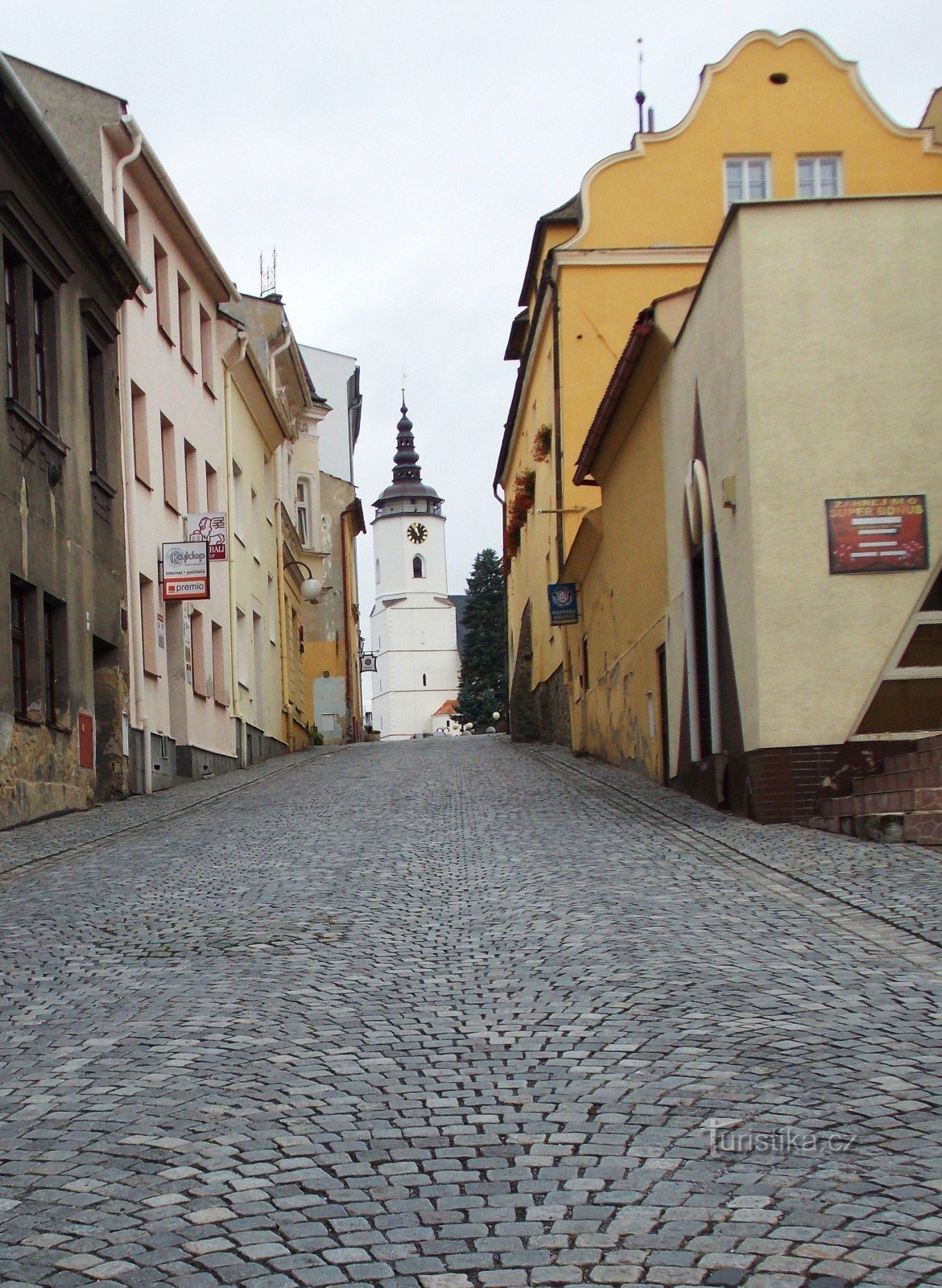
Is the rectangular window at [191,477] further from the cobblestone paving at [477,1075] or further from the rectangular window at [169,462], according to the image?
the cobblestone paving at [477,1075]

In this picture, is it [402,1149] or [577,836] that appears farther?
[577,836]

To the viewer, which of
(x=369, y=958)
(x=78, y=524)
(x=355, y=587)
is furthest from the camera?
(x=355, y=587)

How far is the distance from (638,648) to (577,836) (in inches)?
348

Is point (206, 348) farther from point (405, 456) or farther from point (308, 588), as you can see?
point (405, 456)

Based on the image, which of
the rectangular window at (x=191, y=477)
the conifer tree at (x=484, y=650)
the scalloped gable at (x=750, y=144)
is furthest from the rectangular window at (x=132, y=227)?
the conifer tree at (x=484, y=650)

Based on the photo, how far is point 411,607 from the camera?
133 m

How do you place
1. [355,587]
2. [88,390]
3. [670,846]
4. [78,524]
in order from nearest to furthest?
[670,846], [78,524], [88,390], [355,587]

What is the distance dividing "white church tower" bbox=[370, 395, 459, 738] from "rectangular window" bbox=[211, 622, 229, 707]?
100 meters

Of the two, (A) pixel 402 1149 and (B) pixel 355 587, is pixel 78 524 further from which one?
(B) pixel 355 587

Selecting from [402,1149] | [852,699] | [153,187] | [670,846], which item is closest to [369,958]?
[402,1149]

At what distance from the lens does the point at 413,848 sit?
14.1 metres

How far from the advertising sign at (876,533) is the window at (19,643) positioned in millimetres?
8312

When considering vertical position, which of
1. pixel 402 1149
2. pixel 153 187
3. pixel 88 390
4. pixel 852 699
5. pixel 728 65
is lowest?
pixel 402 1149

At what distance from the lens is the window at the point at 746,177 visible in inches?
1217
